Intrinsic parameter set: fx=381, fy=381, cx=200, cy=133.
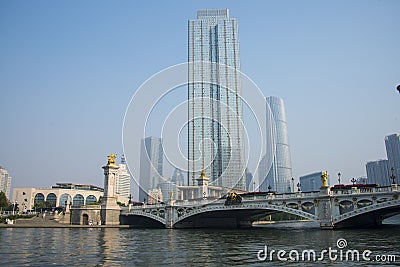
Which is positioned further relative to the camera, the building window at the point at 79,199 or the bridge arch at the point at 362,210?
the building window at the point at 79,199

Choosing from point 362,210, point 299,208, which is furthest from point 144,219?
point 362,210

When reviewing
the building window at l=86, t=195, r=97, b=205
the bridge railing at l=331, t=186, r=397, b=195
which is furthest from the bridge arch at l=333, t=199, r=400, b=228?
the building window at l=86, t=195, r=97, b=205

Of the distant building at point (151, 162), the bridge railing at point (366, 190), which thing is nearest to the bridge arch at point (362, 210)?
the bridge railing at point (366, 190)

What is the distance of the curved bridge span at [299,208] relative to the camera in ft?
121

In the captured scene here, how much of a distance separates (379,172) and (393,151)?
6121 mm

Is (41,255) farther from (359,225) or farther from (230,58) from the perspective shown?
(230,58)

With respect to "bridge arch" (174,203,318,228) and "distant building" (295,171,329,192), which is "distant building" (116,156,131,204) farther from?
"bridge arch" (174,203,318,228)

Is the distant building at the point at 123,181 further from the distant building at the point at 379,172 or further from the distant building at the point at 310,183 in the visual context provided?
the distant building at the point at 379,172

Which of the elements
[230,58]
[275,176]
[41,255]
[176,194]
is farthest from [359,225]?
[275,176]

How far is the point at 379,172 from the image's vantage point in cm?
9350

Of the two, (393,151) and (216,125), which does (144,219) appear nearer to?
(216,125)

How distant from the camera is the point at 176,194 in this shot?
83.1 m

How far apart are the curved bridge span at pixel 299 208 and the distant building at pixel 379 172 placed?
44731mm

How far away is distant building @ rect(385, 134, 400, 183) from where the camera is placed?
89.6 meters
